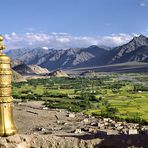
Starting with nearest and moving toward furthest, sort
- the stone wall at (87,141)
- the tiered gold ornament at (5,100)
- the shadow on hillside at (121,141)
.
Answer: the tiered gold ornament at (5,100) → the stone wall at (87,141) → the shadow on hillside at (121,141)

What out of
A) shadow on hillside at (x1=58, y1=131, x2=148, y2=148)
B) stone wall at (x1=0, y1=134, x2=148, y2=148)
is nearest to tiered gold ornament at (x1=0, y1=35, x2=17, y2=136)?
stone wall at (x1=0, y1=134, x2=148, y2=148)

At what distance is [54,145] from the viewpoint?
1255 centimetres

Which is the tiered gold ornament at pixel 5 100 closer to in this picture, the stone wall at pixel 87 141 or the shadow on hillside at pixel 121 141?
the stone wall at pixel 87 141

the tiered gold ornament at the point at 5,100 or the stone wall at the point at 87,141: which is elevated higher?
the tiered gold ornament at the point at 5,100

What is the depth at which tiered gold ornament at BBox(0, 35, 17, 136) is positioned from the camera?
1024cm

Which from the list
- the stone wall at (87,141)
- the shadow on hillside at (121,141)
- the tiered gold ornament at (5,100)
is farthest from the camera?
the shadow on hillside at (121,141)

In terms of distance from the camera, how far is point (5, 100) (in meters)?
10.4

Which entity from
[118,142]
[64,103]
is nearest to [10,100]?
[118,142]

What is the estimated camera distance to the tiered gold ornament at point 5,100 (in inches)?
403

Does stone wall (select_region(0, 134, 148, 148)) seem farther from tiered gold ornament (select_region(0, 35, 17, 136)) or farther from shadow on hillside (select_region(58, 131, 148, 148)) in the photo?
tiered gold ornament (select_region(0, 35, 17, 136))

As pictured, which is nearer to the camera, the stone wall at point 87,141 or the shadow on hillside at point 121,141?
the stone wall at point 87,141

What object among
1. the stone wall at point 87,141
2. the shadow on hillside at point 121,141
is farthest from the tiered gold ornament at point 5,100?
the shadow on hillside at point 121,141

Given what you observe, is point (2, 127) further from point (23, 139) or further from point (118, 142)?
point (118, 142)

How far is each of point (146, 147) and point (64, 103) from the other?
190 ft
